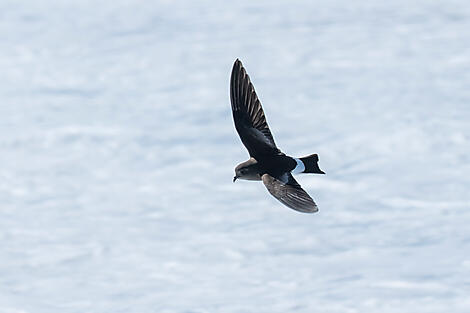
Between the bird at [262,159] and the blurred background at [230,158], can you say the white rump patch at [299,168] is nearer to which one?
the bird at [262,159]

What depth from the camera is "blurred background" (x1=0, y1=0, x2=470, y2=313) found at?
31.6 feet

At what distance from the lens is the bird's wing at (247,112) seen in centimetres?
664

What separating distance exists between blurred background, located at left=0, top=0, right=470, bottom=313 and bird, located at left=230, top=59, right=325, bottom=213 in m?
2.88

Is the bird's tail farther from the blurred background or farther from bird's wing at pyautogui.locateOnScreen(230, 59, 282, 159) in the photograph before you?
the blurred background

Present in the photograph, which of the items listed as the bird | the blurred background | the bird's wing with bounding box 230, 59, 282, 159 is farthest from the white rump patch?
the blurred background

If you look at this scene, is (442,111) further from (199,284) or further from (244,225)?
(199,284)

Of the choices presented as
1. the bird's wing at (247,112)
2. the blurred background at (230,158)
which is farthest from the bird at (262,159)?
the blurred background at (230,158)

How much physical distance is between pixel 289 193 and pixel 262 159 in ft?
1.51

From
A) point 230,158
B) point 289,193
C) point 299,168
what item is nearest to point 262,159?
point 299,168

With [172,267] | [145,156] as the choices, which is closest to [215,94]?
[145,156]

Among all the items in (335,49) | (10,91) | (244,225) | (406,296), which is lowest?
(406,296)

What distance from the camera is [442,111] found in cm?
1310

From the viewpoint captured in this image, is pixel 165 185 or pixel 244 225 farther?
pixel 165 185

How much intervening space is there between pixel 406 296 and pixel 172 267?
220 centimetres
